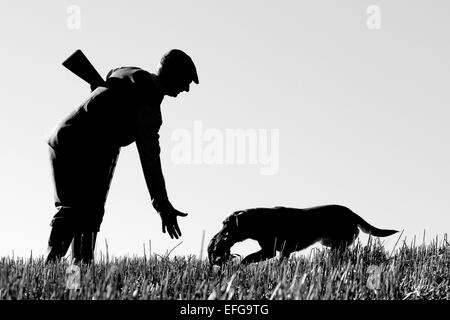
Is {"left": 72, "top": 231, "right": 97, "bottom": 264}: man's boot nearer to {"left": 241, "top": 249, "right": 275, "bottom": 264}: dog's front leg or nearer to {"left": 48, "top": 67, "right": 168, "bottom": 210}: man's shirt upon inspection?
{"left": 48, "top": 67, "right": 168, "bottom": 210}: man's shirt

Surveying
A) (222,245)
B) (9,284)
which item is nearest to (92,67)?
A: (222,245)

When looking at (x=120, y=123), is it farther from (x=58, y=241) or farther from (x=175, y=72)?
(x=58, y=241)

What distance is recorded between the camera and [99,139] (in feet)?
19.5

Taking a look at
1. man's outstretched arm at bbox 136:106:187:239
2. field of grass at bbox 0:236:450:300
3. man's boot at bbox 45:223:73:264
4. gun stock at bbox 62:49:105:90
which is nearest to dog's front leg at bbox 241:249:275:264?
field of grass at bbox 0:236:450:300

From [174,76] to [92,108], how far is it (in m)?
0.72

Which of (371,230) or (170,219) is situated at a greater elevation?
(170,219)

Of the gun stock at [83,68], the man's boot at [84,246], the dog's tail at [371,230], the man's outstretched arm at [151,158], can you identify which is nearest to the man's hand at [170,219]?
the man's outstretched arm at [151,158]

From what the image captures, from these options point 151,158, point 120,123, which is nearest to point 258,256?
point 151,158

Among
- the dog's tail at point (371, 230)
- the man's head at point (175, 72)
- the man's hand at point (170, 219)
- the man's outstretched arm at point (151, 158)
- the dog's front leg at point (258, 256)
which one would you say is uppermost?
the man's head at point (175, 72)

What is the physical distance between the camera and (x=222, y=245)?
6.86m

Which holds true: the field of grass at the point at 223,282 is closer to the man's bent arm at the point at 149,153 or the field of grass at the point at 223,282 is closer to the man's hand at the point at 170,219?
the man's hand at the point at 170,219

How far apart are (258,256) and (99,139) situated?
1.93 meters

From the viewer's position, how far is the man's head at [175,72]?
6.02 m
